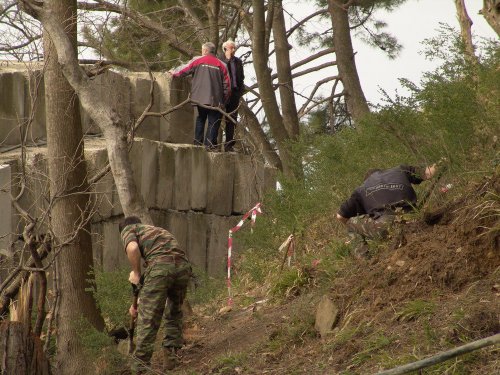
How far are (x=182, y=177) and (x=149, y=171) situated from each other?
88 centimetres

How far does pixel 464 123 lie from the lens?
381 inches

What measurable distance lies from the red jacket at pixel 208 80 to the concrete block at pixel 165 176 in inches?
31.2

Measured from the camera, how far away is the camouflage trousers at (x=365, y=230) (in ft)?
31.4

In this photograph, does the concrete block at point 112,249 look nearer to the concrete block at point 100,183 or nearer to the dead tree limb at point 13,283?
the concrete block at point 100,183

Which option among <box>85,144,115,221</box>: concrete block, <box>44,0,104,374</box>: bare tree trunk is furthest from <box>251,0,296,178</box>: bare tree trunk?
<box>44,0,104,374</box>: bare tree trunk

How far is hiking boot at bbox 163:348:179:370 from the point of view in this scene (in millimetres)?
10055

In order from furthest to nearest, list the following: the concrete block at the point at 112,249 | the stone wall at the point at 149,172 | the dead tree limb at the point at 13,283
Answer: the concrete block at the point at 112,249
the stone wall at the point at 149,172
the dead tree limb at the point at 13,283

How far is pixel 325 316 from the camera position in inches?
353

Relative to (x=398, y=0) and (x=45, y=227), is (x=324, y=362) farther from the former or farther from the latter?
(x=398, y=0)

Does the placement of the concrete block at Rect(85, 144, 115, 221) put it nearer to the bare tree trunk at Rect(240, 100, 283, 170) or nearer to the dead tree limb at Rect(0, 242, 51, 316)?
the dead tree limb at Rect(0, 242, 51, 316)

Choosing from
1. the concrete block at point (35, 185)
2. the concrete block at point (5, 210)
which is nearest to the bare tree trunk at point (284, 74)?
the concrete block at point (35, 185)

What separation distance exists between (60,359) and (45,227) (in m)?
1.54

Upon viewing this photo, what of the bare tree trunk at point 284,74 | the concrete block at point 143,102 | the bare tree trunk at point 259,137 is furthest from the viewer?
the bare tree trunk at point 284,74

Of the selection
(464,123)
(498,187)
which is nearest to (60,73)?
(464,123)
